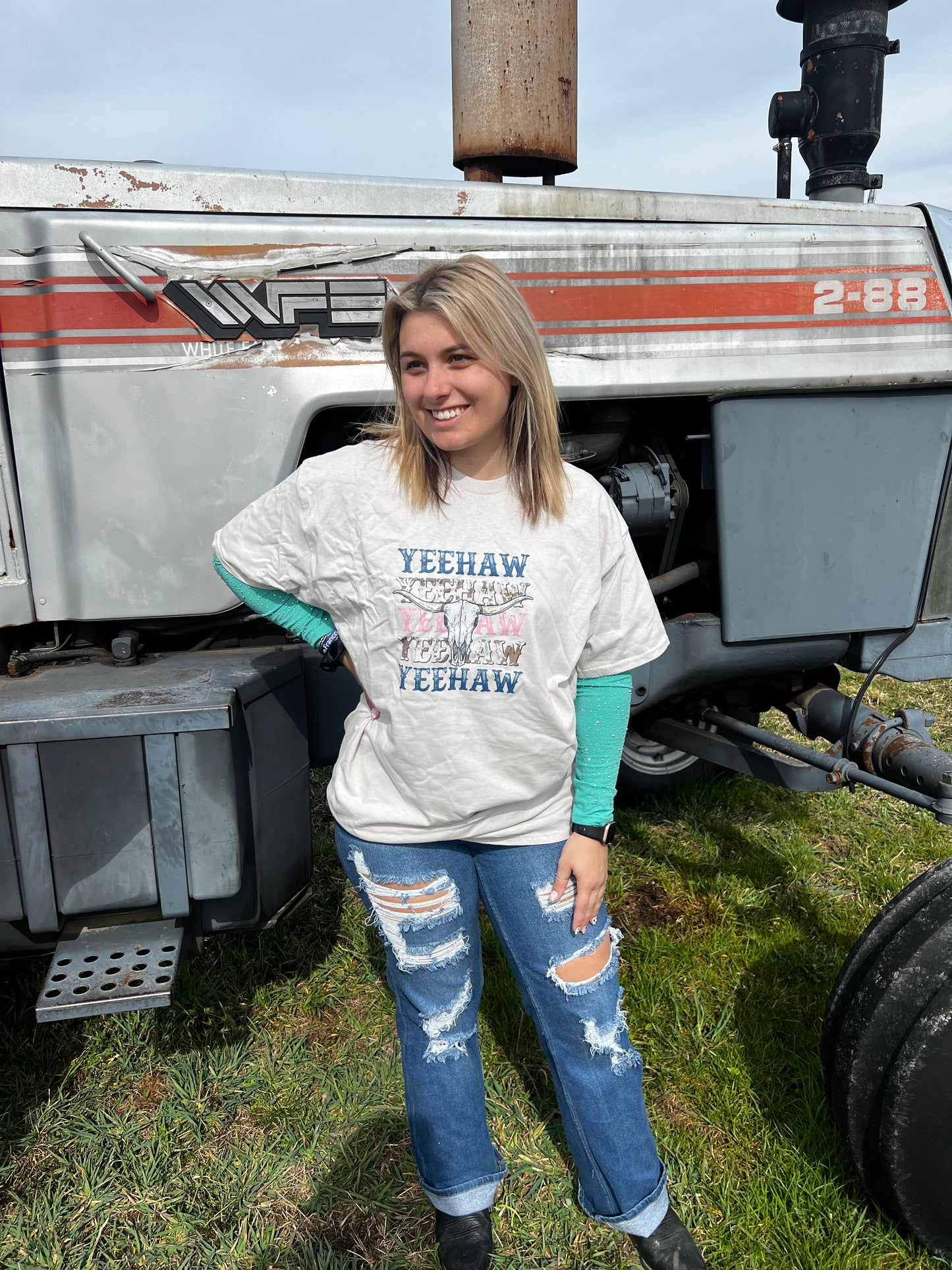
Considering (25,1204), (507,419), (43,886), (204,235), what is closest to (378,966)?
(25,1204)

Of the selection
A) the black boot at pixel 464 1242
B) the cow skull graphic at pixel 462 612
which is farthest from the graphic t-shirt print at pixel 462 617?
the black boot at pixel 464 1242

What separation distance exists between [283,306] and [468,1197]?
1.59m

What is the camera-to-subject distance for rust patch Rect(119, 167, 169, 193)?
1.72m

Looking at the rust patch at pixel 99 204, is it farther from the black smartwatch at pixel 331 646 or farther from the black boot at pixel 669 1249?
the black boot at pixel 669 1249

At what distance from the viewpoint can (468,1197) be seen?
1624mm

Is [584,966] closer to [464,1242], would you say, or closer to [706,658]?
[464,1242]

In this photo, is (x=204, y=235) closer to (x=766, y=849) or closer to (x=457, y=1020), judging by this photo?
(x=457, y=1020)

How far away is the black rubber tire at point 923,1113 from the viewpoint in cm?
153

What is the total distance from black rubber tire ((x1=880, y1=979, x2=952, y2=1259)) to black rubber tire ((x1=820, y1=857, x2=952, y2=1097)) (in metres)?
0.14

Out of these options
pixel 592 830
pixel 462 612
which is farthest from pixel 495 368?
pixel 592 830

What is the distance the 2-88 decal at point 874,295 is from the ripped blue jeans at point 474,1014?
1.30 metres

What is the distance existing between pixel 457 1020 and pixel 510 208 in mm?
1525

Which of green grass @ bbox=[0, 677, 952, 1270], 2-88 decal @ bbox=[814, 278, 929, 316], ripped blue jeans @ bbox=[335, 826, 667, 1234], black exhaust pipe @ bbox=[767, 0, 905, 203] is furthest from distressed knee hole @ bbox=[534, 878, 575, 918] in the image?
black exhaust pipe @ bbox=[767, 0, 905, 203]

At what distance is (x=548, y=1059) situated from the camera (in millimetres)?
1614
